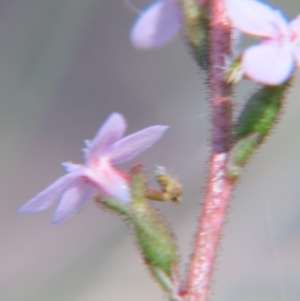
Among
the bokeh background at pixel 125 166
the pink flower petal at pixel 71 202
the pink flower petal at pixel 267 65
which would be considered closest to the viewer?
the pink flower petal at pixel 267 65

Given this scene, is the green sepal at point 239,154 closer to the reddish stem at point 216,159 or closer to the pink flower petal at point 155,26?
the reddish stem at point 216,159

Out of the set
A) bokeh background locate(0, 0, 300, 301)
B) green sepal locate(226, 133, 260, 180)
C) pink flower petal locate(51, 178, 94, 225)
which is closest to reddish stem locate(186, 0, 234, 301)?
green sepal locate(226, 133, 260, 180)

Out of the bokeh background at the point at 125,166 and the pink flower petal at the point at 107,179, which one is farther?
the bokeh background at the point at 125,166

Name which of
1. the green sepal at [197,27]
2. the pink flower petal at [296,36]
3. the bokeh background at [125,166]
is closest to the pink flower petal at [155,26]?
the green sepal at [197,27]

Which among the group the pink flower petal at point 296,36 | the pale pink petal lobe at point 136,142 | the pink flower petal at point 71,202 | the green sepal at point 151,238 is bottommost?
the green sepal at point 151,238

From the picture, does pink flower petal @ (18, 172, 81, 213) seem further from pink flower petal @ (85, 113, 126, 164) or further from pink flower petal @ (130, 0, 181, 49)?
pink flower petal @ (130, 0, 181, 49)

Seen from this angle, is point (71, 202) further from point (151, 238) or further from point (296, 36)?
point (296, 36)

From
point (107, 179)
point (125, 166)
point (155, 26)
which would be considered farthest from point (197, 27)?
point (125, 166)

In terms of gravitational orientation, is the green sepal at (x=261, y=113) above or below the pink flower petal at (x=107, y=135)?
below
